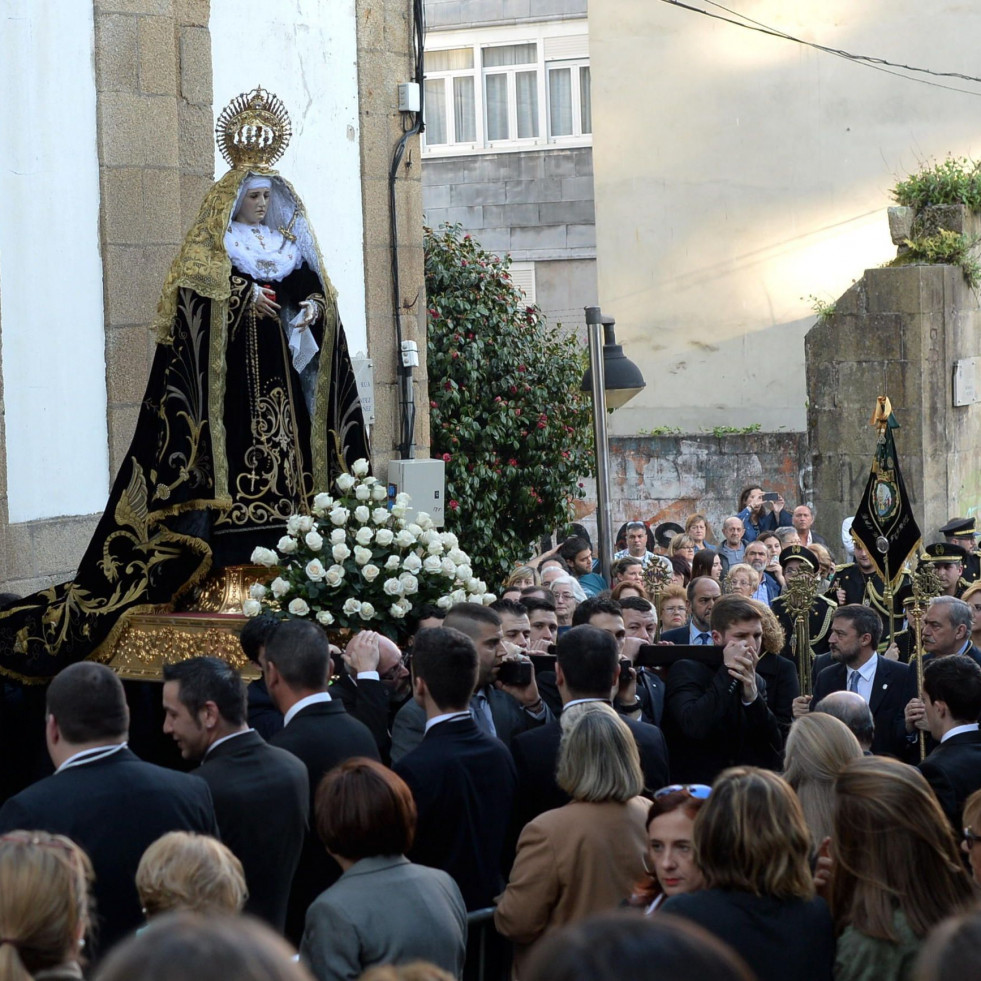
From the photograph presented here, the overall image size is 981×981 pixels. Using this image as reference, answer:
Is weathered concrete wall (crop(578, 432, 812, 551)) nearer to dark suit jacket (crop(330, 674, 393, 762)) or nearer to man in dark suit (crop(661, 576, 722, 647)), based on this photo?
man in dark suit (crop(661, 576, 722, 647))

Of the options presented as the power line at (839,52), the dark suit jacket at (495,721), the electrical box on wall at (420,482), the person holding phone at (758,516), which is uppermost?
A: the power line at (839,52)

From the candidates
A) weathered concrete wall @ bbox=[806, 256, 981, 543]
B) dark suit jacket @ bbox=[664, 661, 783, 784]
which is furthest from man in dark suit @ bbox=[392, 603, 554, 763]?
weathered concrete wall @ bbox=[806, 256, 981, 543]

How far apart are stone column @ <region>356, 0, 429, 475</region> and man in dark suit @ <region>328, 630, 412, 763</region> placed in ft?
14.0

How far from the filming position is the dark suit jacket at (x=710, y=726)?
252 inches

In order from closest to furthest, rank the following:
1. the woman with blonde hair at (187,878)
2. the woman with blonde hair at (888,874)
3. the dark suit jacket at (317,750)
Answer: the woman with blonde hair at (187,878) < the woman with blonde hair at (888,874) < the dark suit jacket at (317,750)

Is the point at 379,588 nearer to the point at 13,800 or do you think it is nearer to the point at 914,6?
the point at 13,800

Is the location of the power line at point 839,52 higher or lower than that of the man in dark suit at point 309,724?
higher

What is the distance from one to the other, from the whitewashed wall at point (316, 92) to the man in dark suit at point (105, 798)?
17.7ft

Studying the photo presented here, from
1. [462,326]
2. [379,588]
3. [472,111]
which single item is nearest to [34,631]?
[379,588]

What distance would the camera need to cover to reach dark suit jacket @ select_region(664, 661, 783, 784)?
21.0 ft

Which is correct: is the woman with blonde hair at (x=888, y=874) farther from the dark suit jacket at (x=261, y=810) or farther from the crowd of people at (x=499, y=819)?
the dark suit jacket at (x=261, y=810)

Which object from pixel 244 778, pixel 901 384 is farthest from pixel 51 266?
pixel 901 384

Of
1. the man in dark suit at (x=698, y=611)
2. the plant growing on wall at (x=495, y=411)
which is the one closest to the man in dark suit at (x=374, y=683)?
the man in dark suit at (x=698, y=611)

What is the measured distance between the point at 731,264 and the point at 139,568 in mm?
14689
